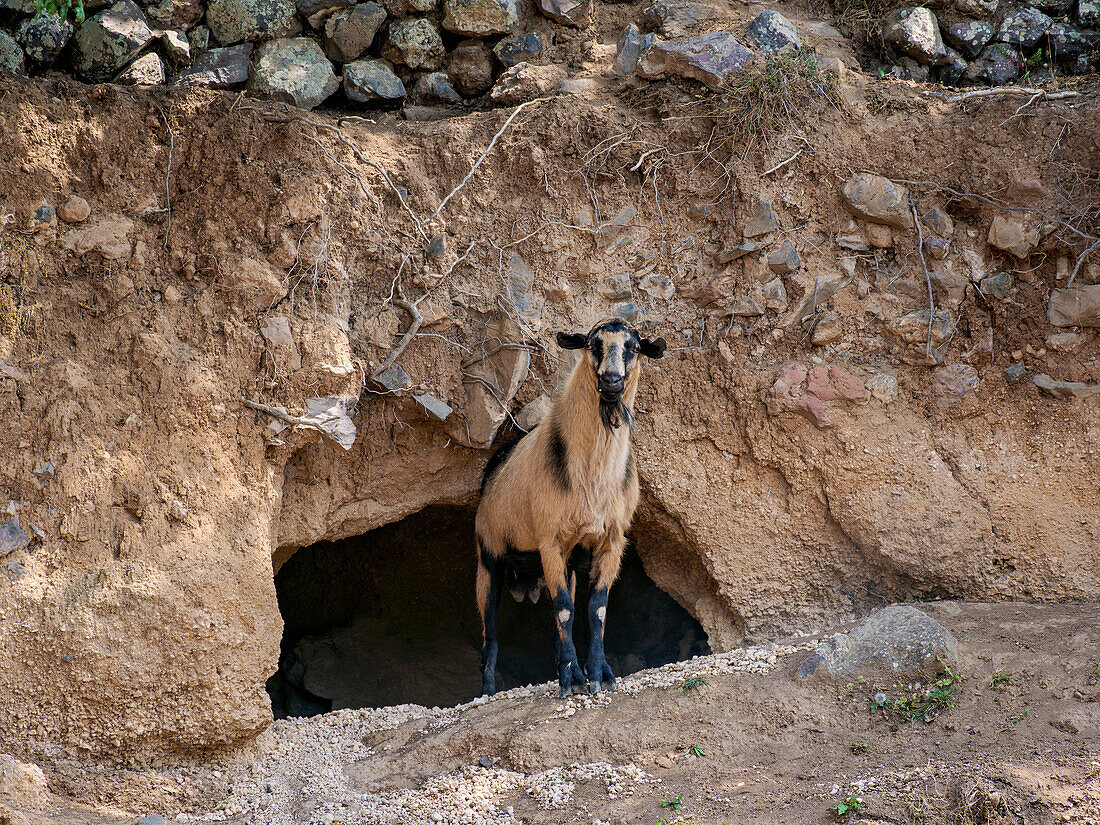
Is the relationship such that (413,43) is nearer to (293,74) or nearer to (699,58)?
(293,74)

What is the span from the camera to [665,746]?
13.1 feet

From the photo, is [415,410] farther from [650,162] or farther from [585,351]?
[650,162]

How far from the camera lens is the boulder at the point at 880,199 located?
209 inches

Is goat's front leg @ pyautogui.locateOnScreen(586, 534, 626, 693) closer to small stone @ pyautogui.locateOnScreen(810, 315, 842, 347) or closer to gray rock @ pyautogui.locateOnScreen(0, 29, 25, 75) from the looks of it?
small stone @ pyautogui.locateOnScreen(810, 315, 842, 347)

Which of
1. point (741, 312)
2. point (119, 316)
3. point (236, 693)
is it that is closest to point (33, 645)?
point (236, 693)

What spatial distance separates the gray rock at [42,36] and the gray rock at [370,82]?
5.21 ft

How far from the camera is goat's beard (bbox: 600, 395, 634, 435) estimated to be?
448 cm

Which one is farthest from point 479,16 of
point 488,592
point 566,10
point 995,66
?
point 488,592

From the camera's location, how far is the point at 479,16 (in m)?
5.65

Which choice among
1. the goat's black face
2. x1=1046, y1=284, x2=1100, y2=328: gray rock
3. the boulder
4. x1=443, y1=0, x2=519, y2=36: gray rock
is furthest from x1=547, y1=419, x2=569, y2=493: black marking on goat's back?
x1=1046, y1=284, x2=1100, y2=328: gray rock

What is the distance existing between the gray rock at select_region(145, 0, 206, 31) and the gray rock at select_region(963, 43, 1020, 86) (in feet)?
16.3

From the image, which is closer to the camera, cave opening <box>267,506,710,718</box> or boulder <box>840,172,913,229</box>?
boulder <box>840,172,913,229</box>

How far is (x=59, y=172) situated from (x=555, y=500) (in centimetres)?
311

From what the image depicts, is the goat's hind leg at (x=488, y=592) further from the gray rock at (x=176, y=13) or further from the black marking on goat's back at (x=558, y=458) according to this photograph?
the gray rock at (x=176, y=13)
